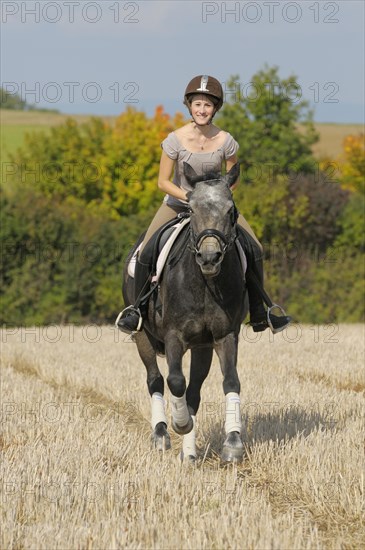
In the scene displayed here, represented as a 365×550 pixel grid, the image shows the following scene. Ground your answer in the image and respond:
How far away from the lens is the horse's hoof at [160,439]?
27.8 ft

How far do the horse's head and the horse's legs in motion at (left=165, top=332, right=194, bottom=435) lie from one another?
731 mm

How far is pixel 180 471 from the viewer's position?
705 cm

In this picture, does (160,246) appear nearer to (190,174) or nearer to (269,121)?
(190,174)

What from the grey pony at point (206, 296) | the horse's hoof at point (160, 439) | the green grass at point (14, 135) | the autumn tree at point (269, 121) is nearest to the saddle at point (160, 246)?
the grey pony at point (206, 296)

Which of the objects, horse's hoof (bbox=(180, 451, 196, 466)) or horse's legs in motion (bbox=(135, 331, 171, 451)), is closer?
horse's hoof (bbox=(180, 451, 196, 466))

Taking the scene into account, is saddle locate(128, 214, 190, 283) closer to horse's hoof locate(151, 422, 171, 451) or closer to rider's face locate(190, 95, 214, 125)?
rider's face locate(190, 95, 214, 125)

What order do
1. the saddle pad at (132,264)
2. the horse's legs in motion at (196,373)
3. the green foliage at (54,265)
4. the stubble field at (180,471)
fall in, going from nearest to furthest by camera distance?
1. the stubble field at (180,471)
2. the horse's legs in motion at (196,373)
3. the saddle pad at (132,264)
4. the green foliage at (54,265)

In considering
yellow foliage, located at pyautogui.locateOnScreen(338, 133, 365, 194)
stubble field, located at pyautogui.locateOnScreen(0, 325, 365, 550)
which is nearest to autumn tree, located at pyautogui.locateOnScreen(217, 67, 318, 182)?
yellow foliage, located at pyautogui.locateOnScreen(338, 133, 365, 194)

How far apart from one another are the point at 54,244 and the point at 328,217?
9816 mm

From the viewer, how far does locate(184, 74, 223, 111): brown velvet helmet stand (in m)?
7.80

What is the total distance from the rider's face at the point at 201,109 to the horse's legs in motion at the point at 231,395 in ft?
5.92

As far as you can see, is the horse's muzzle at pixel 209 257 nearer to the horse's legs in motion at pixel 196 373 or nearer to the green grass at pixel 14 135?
the horse's legs in motion at pixel 196 373

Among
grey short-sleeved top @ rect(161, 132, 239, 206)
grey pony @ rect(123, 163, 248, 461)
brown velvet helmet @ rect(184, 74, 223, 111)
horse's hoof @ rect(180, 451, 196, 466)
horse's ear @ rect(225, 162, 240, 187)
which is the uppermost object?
brown velvet helmet @ rect(184, 74, 223, 111)

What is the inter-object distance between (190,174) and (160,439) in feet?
8.47
